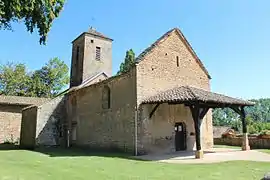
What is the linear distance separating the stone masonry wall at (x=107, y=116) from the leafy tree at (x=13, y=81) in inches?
945

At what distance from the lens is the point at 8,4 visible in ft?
30.1

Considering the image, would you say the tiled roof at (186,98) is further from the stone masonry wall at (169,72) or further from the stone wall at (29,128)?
the stone wall at (29,128)

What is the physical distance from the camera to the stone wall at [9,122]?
32.0 meters

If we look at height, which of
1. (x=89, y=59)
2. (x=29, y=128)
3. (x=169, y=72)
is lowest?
(x=29, y=128)

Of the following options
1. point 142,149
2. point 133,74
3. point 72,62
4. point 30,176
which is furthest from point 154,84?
point 72,62

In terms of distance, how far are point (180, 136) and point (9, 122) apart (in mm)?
22715

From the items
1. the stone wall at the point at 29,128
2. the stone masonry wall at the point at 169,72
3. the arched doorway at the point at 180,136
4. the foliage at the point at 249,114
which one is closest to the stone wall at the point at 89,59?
the stone wall at the point at 29,128

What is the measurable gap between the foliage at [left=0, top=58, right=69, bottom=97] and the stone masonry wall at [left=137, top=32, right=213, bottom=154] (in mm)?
32707

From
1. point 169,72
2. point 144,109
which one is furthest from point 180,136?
point 169,72

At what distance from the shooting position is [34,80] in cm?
4681

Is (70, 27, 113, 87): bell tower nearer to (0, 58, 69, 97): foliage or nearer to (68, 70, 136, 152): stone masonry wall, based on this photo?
(68, 70, 136, 152): stone masonry wall

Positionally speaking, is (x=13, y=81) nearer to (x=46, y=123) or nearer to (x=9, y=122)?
(x=9, y=122)

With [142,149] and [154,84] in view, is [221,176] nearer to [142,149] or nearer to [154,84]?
[142,149]

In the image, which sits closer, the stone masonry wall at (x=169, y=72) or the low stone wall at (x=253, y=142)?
the stone masonry wall at (x=169, y=72)
